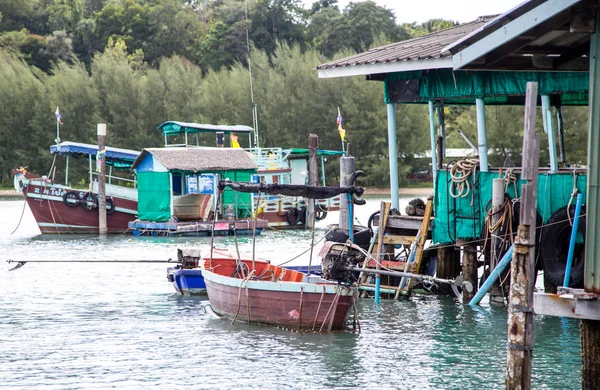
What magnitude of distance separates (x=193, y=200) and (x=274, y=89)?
2650 cm

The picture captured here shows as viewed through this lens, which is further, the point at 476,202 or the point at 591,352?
the point at 476,202

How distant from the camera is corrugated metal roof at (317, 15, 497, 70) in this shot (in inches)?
685

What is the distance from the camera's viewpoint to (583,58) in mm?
10969

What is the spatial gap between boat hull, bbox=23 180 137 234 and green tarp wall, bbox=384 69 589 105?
1821 cm

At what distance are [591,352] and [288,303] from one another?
7610mm

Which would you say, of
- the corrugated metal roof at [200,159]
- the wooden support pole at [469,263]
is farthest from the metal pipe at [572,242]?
the corrugated metal roof at [200,159]

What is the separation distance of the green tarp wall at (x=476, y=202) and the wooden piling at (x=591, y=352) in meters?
6.83

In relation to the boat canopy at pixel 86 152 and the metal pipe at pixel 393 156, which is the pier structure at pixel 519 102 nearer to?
the metal pipe at pixel 393 156

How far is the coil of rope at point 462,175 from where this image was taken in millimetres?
17250

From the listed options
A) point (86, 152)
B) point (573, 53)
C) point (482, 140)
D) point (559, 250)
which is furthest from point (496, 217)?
point (86, 152)

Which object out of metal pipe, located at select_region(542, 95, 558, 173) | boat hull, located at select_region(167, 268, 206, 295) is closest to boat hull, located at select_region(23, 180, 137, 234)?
boat hull, located at select_region(167, 268, 206, 295)

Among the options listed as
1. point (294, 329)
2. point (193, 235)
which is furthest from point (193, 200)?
point (294, 329)

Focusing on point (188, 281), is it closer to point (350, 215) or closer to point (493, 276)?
point (350, 215)

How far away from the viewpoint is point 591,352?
30.0 feet
